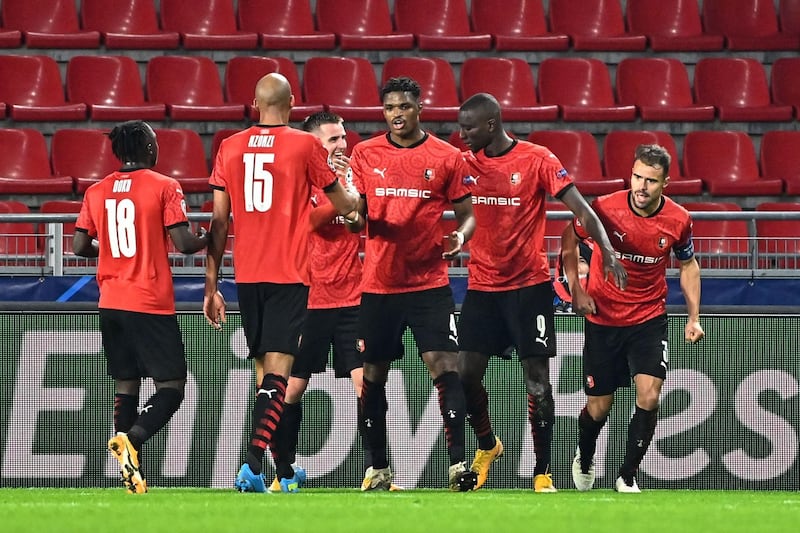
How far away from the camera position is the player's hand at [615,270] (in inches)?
296

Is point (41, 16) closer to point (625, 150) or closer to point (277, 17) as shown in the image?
point (277, 17)

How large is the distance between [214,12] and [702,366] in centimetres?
844

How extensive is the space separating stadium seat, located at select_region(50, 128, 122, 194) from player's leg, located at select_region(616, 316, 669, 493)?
726cm

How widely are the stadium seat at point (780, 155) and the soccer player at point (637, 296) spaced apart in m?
6.82

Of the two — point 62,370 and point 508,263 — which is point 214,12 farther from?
point 508,263

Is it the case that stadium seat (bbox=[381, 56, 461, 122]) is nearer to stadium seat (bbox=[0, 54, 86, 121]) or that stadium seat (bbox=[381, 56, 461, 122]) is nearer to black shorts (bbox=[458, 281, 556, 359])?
stadium seat (bbox=[0, 54, 86, 121])

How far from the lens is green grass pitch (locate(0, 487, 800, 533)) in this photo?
16.9 feet

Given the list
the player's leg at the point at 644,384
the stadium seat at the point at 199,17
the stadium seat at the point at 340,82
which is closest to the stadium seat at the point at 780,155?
the stadium seat at the point at 340,82

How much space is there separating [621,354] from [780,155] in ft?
23.6

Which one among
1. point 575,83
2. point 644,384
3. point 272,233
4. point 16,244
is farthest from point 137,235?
point 575,83

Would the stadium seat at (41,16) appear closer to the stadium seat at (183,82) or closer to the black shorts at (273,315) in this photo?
the stadium seat at (183,82)

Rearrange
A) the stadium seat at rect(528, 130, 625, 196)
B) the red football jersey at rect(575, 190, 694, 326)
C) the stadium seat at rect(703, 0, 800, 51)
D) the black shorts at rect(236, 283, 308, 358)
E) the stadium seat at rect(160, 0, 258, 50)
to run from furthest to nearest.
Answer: the stadium seat at rect(703, 0, 800, 51), the stadium seat at rect(160, 0, 258, 50), the stadium seat at rect(528, 130, 625, 196), the red football jersey at rect(575, 190, 694, 326), the black shorts at rect(236, 283, 308, 358)

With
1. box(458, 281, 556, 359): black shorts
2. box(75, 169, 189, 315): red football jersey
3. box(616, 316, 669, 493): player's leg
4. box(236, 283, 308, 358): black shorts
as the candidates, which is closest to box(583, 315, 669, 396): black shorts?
box(616, 316, 669, 493): player's leg

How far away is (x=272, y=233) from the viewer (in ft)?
23.7
